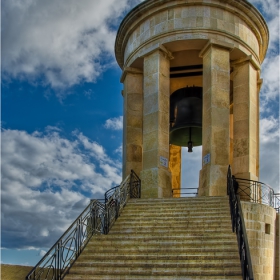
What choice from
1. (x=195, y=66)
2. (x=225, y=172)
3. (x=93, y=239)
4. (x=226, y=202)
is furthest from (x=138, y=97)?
(x=93, y=239)

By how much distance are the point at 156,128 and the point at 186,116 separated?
2.35 meters

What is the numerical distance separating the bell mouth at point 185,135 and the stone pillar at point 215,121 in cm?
249

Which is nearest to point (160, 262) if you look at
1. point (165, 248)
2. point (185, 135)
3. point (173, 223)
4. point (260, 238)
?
point (165, 248)

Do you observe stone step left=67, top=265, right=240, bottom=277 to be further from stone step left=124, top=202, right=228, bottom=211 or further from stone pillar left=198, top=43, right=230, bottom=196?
stone pillar left=198, top=43, right=230, bottom=196

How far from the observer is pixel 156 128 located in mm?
16188

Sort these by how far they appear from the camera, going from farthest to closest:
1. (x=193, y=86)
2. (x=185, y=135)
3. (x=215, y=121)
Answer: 1. (x=193, y=86)
2. (x=185, y=135)
3. (x=215, y=121)

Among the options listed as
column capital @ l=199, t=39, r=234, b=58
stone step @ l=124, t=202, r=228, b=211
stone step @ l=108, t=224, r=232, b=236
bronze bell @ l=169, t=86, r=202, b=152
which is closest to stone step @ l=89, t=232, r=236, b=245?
stone step @ l=108, t=224, r=232, b=236

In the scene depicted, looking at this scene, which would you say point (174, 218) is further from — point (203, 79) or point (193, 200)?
point (203, 79)

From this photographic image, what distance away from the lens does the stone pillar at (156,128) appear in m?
15.8

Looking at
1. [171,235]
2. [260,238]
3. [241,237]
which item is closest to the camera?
[241,237]

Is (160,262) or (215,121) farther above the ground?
(215,121)

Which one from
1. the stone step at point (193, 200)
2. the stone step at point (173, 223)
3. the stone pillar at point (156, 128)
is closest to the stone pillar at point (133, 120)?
the stone pillar at point (156, 128)

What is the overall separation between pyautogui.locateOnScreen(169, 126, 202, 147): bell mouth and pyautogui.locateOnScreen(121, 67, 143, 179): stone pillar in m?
Result: 1.50

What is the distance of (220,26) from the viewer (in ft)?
54.7
